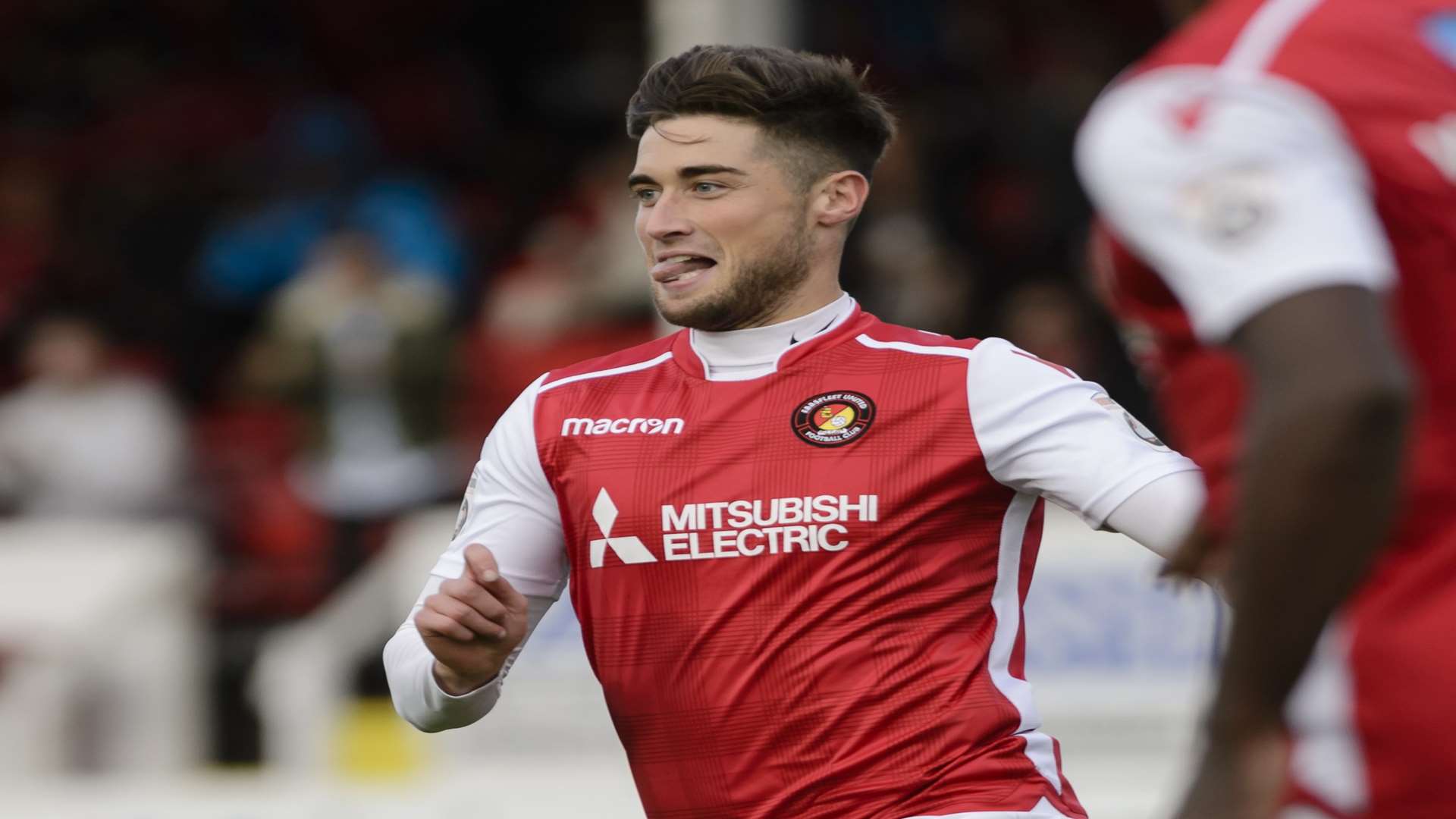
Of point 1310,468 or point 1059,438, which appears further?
point 1059,438

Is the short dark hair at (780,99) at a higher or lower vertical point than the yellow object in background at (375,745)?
higher

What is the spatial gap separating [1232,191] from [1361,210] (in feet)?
0.37

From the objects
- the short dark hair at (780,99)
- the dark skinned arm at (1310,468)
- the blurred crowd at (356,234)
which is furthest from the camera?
the blurred crowd at (356,234)

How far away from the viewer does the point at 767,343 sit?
12.2 feet

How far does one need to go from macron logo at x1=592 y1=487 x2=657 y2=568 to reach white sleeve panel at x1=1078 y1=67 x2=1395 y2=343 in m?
1.58

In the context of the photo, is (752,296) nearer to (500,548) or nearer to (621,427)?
(621,427)

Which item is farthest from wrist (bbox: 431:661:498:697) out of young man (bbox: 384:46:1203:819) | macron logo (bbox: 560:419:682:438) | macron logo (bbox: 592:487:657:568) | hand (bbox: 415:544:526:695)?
macron logo (bbox: 560:419:682:438)

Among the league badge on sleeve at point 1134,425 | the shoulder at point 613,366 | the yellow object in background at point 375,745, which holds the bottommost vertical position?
the yellow object in background at point 375,745

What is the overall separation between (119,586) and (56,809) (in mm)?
1470

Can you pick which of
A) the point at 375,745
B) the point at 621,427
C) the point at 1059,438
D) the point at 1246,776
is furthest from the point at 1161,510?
the point at 375,745

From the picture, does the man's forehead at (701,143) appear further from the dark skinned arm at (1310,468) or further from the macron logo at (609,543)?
the dark skinned arm at (1310,468)

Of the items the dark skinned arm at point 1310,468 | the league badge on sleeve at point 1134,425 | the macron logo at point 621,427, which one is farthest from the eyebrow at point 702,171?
the dark skinned arm at point 1310,468

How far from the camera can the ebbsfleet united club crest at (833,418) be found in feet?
11.6

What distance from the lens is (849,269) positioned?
984 cm
